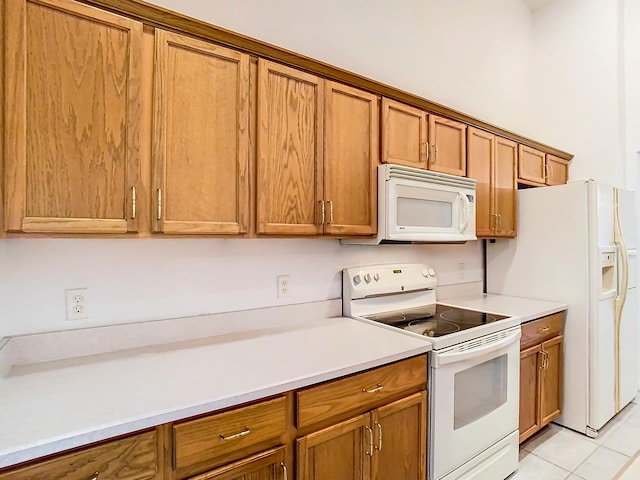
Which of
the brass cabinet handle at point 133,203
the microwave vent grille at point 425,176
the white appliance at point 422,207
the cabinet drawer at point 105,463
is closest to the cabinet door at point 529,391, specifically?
the white appliance at point 422,207

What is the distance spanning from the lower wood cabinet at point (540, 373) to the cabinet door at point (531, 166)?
1117 millimetres

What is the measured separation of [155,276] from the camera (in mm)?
1579

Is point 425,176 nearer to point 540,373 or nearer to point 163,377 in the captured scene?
point 540,373

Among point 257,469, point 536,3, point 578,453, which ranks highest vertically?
point 536,3

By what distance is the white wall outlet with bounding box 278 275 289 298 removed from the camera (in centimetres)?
193

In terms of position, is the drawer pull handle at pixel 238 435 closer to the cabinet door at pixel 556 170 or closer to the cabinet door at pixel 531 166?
the cabinet door at pixel 531 166

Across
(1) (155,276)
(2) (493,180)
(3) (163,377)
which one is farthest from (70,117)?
(2) (493,180)

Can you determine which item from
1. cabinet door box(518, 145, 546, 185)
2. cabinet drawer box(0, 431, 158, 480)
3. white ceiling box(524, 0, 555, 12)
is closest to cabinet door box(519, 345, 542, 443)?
cabinet door box(518, 145, 546, 185)

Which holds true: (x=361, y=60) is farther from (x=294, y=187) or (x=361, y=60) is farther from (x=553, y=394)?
(x=553, y=394)

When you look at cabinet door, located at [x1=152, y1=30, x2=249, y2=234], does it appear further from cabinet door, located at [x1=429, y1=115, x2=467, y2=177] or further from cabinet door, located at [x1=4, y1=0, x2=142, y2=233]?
cabinet door, located at [x1=429, y1=115, x2=467, y2=177]

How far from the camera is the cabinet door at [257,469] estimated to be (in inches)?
43.2

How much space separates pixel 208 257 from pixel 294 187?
0.54 m

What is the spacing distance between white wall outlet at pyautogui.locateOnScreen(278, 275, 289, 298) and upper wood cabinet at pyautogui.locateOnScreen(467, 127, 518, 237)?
1452 mm

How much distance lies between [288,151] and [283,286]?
0.74 m
